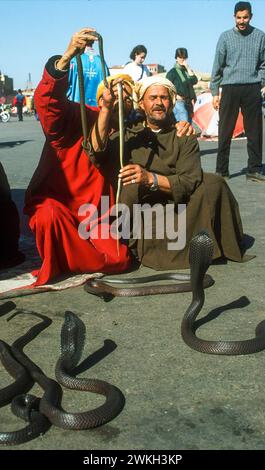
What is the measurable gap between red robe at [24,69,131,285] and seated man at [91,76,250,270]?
6.5 inches

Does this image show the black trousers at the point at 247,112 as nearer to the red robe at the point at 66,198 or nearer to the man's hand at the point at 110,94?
the red robe at the point at 66,198

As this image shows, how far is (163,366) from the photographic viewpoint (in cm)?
298

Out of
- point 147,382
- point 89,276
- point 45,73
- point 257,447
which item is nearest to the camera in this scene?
point 257,447

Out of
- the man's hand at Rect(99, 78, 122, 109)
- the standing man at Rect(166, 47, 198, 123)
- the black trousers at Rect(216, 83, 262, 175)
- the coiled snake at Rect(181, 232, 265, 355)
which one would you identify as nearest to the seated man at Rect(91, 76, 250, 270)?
the man's hand at Rect(99, 78, 122, 109)

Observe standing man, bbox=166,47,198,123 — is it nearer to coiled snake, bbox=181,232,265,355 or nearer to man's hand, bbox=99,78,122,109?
man's hand, bbox=99,78,122,109

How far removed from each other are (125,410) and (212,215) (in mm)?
2301

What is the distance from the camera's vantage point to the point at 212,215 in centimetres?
464

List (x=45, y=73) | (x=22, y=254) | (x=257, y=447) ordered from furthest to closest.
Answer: (x=22, y=254), (x=45, y=73), (x=257, y=447)

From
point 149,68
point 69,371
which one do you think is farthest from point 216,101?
point 149,68

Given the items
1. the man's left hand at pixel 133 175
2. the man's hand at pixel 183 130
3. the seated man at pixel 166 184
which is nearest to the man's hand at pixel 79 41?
the seated man at pixel 166 184

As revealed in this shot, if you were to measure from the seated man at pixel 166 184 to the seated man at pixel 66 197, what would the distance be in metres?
0.17

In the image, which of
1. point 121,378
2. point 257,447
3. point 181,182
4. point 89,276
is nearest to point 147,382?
point 121,378

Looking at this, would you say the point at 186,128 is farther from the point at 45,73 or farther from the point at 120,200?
the point at 45,73

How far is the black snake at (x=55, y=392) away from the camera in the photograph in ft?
7.91
